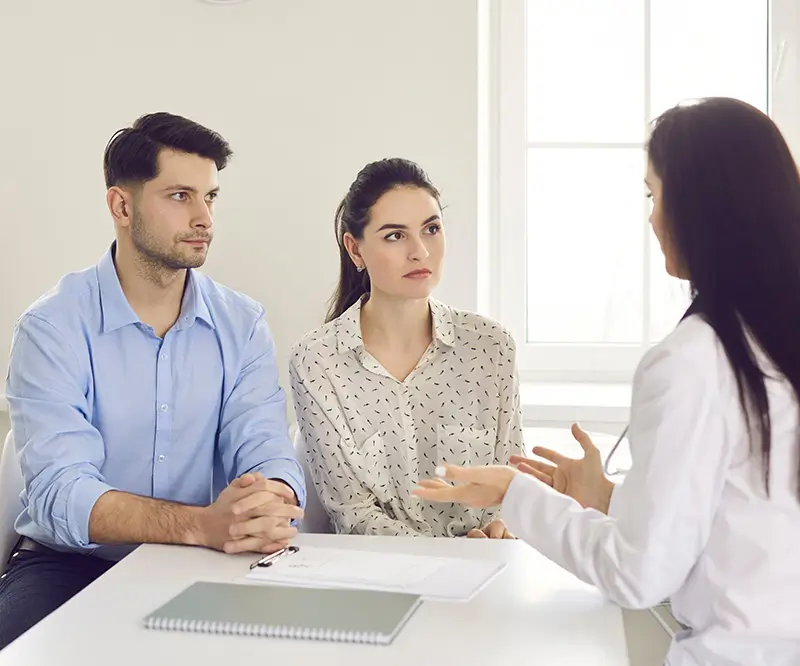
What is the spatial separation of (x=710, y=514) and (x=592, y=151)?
205cm

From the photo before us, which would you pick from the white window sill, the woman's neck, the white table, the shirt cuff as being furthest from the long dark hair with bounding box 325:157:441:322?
the white table

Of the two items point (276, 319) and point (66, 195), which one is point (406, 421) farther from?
point (66, 195)

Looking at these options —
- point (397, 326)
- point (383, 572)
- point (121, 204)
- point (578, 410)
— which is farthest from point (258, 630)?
point (578, 410)

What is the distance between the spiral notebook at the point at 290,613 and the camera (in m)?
1.18

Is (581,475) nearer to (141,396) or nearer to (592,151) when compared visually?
(141,396)

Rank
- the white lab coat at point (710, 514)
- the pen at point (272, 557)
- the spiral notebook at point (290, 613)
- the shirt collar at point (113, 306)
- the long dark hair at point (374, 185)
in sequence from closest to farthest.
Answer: the white lab coat at point (710, 514), the spiral notebook at point (290, 613), the pen at point (272, 557), the shirt collar at point (113, 306), the long dark hair at point (374, 185)

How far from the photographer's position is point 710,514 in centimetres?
109

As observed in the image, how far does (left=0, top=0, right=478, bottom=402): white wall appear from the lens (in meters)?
2.68

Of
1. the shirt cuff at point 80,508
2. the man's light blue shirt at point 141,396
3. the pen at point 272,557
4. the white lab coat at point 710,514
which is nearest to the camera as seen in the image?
the white lab coat at point 710,514

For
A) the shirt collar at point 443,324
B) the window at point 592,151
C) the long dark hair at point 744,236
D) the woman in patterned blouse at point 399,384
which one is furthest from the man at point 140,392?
the window at point 592,151

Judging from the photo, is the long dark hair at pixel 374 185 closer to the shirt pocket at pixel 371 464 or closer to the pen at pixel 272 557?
the shirt pocket at pixel 371 464

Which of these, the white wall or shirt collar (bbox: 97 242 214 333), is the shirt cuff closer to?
shirt collar (bbox: 97 242 214 333)

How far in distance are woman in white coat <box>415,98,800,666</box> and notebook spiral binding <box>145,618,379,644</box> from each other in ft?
0.87

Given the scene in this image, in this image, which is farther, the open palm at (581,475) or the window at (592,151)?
the window at (592,151)
